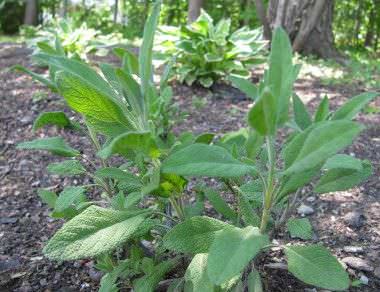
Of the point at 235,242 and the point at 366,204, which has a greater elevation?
the point at 235,242

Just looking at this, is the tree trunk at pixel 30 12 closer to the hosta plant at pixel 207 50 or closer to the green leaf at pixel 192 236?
the hosta plant at pixel 207 50

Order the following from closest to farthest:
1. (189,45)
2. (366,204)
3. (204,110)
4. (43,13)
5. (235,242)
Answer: (235,242), (366,204), (204,110), (189,45), (43,13)

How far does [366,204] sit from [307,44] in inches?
188

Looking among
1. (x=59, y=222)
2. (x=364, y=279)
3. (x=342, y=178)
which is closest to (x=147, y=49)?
(x=342, y=178)

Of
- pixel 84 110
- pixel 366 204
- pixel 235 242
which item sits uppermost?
pixel 84 110

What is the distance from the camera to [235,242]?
1257 mm

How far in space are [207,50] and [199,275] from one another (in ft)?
11.6

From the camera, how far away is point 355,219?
2344mm

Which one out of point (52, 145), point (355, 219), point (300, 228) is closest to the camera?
point (300, 228)

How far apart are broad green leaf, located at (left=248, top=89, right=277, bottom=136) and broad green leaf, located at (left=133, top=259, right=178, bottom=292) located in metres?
0.64

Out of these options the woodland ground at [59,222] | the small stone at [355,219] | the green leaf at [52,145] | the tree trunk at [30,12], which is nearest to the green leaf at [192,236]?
the woodland ground at [59,222]

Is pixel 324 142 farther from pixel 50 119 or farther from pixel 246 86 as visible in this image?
pixel 50 119

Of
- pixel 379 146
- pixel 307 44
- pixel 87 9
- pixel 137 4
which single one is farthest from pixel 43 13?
pixel 379 146

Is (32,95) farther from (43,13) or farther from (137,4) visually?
(43,13)
